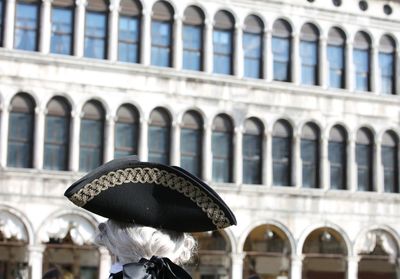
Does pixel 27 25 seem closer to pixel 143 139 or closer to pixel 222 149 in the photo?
pixel 143 139

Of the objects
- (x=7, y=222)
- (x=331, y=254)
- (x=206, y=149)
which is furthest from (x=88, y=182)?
(x=331, y=254)

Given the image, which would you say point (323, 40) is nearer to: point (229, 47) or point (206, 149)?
point (229, 47)

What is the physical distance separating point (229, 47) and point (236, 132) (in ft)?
6.76

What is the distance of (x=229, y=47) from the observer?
2391 centimetres

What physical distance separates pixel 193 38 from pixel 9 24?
4409mm

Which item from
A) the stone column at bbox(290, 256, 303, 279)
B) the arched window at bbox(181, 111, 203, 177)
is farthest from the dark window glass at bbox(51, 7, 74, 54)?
the stone column at bbox(290, 256, 303, 279)

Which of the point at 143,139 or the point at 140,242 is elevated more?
the point at 143,139

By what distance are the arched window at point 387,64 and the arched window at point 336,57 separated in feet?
3.69

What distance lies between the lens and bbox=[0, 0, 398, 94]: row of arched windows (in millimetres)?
22203

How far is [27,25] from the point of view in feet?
71.9

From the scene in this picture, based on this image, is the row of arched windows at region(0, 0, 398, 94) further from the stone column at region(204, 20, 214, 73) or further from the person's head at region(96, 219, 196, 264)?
the person's head at region(96, 219, 196, 264)

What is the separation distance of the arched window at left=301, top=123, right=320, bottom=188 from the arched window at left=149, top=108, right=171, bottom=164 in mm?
3598

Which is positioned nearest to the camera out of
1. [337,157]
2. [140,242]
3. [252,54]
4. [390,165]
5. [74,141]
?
[140,242]

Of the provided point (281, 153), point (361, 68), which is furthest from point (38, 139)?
point (361, 68)
